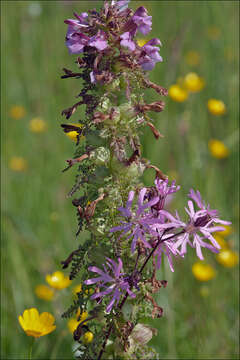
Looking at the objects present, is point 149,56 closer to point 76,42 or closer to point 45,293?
point 76,42

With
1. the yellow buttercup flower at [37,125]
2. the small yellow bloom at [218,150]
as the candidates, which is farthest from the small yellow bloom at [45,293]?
the yellow buttercup flower at [37,125]

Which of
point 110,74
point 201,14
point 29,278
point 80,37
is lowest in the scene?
point 29,278

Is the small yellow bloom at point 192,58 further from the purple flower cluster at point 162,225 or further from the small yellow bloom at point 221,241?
the purple flower cluster at point 162,225

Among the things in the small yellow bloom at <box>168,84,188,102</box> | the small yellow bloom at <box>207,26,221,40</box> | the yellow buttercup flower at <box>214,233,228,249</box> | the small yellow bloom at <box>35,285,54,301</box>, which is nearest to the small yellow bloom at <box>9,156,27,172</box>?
the small yellow bloom at <box>168,84,188,102</box>

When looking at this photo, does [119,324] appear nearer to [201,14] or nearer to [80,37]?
[80,37]

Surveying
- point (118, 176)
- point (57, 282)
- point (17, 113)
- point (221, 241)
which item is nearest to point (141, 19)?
point (118, 176)

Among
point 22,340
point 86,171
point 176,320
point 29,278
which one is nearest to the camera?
point 86,171

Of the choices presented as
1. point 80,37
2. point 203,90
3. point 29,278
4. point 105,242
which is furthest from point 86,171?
point 203,90
